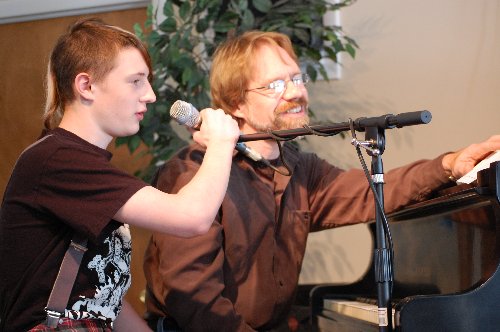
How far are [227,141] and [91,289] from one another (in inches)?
16.5

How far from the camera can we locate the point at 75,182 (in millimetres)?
1580

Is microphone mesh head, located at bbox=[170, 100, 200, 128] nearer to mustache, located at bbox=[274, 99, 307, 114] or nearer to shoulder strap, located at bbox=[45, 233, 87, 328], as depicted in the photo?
shoulder strap, located at bbox=[45, 233, 87, 328]

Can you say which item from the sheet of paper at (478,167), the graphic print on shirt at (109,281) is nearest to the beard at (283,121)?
the sheet of paper at (478,167)

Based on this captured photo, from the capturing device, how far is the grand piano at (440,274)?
1.47 meters

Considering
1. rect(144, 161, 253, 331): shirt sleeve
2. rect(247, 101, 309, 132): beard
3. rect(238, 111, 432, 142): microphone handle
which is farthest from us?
rect(247, 101, 309, 132): beard

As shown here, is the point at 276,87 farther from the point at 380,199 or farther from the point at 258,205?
the point at 380,199

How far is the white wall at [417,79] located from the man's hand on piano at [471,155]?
1432mm

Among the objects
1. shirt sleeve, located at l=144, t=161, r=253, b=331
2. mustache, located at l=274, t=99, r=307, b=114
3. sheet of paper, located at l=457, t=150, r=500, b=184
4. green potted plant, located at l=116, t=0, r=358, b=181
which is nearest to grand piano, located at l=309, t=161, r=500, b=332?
sheet of paper, located at l=457, t=150, r=500, b=184

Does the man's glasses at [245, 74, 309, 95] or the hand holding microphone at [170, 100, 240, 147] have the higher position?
the man's glasses at [245, 74, 309, 95]

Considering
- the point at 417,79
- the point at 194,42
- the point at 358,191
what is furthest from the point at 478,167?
the point at 417,79

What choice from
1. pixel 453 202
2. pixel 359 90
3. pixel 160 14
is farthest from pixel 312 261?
pixel 453 202

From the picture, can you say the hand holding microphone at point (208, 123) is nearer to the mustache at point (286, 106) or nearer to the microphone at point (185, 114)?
the microphone at point (185, 114)

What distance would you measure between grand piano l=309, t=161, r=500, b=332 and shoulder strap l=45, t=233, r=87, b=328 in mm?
621

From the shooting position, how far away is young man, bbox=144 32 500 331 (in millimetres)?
2053
